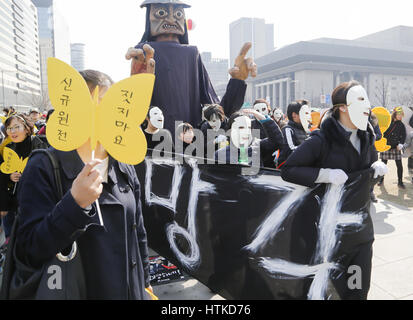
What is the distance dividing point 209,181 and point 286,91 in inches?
2843

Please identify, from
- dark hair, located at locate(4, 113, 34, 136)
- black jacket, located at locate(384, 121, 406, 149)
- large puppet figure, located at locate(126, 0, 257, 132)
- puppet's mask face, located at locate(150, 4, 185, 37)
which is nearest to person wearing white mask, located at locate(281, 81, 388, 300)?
large puppet figure, located at locate(126, 0, 257, 132)

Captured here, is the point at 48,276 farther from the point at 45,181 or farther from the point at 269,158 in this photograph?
the point at 269,158

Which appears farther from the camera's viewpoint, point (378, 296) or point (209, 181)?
point (378, 296)

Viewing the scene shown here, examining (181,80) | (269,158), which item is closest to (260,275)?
(181,80)

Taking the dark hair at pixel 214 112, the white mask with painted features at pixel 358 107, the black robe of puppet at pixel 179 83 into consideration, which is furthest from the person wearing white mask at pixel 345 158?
the black robe of puppet at pixel 179 83

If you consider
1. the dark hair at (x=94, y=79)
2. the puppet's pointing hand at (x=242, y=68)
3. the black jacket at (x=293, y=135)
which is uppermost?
the puppet's pointing hand at (x=242, y=68)

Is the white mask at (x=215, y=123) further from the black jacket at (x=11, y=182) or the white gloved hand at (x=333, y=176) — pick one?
the black jacket at (x=11, y=182)

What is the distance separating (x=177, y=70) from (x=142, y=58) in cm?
44

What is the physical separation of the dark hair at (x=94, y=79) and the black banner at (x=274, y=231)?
1.25m

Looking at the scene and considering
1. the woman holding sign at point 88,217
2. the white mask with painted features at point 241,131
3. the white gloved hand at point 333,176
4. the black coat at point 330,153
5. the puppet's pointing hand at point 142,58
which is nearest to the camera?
the woman holding sign at point 88,217

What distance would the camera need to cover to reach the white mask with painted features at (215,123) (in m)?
3.68

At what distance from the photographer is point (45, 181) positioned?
4.15 feet

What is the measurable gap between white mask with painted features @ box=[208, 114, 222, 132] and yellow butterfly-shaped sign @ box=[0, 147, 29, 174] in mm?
2239

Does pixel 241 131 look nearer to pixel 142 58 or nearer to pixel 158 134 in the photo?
pixel 158 134
